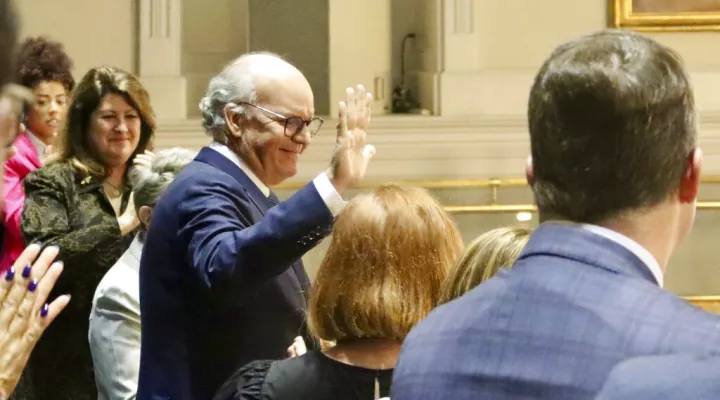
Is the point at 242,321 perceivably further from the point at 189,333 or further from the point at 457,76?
the point at 457,76

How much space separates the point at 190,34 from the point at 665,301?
6.19m

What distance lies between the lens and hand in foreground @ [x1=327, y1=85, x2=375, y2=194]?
96.0 inches

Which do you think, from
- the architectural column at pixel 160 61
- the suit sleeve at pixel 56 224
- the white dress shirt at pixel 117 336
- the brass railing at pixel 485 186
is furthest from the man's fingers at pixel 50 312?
the architectural column at pixel 160 61

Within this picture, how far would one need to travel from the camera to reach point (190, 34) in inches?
280

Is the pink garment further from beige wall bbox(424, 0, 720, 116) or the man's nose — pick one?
beige wall bbox(424, 0, 720, 116)

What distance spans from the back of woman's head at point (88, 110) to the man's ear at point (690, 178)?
110 inches

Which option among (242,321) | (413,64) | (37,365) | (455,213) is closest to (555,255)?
(242,321)

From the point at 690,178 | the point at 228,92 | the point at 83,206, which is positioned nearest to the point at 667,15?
the point at 83,206

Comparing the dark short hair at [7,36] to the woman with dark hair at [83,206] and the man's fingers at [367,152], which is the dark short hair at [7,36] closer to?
the man's fingers at [367,152]

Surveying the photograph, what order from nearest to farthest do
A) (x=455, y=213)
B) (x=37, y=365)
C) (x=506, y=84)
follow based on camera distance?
(x=37, y=365) → (x=455, y=213) → (x=506, y=84)

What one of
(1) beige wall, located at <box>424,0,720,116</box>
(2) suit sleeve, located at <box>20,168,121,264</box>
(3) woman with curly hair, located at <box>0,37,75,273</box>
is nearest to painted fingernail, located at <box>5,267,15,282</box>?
(2) suit sleeve, located at <box>20,168,121,264</box>

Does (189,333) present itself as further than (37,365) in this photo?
No

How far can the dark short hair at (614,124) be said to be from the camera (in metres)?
1.22

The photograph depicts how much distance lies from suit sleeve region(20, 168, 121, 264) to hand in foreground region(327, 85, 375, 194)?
4.54 ft
